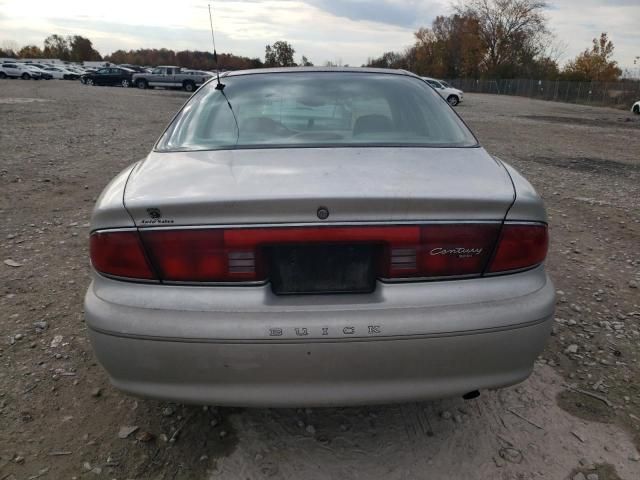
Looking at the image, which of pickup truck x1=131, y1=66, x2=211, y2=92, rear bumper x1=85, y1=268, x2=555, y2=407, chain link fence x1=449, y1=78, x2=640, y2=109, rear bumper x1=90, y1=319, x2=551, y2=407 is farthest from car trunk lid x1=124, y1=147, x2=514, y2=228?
chain link fence x1=449, y1=78, x2=640, y2=109

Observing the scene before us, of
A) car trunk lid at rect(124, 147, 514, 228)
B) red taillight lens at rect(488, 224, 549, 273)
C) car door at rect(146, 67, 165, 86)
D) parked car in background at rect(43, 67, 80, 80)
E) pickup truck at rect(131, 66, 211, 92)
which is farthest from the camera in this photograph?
parked car in background at rect(43, 67, 80, 80)

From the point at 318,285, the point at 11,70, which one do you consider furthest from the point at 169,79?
the point at 318,285

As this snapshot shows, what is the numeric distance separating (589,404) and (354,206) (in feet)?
5.59

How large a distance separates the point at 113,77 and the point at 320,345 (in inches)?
1708

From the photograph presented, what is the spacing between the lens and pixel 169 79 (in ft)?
121

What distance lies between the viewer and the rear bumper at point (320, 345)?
171 centimetres

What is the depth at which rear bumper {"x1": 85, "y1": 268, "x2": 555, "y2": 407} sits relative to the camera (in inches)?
67.2

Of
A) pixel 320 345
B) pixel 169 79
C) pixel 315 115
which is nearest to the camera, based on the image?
pixel 320 345

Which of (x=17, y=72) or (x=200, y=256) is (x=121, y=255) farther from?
(x=17, y=72)

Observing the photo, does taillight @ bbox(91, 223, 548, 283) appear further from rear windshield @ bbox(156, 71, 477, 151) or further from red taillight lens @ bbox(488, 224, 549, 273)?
rear windshield @ bbox(156, 71, 477, 151)

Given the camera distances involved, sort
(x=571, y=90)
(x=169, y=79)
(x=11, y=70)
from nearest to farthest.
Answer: (x=169, y=79) → (x=571, y=90) → (x=11, y=70)

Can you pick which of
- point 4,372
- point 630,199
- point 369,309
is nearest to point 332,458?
point 369,309

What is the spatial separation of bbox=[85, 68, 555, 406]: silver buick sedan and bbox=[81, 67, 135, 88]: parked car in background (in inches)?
1659

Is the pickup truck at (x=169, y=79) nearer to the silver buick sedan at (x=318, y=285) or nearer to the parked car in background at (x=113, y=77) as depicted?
the parked car in background at (x=113, y=77)
